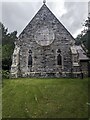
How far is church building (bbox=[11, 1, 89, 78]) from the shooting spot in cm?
3269

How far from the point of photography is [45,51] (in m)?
33.3

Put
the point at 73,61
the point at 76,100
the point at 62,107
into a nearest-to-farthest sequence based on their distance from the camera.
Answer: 1. the point at 62,107
2. the point at 76,100
3. the point at 73,61

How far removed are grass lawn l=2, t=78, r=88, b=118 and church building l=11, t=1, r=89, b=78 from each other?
12.1ft

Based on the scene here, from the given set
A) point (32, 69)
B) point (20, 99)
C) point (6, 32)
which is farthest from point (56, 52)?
point (6, 32)

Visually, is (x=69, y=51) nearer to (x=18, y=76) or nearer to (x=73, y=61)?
(x=73, y=61)

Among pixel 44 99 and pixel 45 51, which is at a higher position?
pixel 45 51

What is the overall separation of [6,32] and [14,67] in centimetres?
2351

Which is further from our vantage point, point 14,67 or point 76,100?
point 14,67

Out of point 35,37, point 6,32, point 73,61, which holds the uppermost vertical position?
point 6,32

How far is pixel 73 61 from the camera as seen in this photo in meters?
32.1

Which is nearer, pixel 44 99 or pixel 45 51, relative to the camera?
pixel 44 99

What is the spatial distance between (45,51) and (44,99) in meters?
11.8

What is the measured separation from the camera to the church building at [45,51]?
107ft

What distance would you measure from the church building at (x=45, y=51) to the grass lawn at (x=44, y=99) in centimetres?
369
